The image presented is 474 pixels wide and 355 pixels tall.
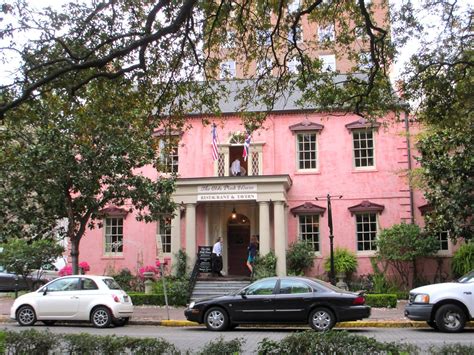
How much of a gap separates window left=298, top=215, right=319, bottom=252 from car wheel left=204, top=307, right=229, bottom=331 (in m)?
11.0

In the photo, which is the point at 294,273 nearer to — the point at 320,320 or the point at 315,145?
the point at 315,145

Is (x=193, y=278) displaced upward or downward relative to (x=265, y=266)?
downward

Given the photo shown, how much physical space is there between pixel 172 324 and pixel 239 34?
29.7ft

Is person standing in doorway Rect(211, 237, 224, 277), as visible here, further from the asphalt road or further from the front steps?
the asphalt road

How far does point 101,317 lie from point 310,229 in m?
12.1

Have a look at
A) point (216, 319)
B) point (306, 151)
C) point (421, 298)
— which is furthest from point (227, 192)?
point (421, 298)

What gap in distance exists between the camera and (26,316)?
16.7m

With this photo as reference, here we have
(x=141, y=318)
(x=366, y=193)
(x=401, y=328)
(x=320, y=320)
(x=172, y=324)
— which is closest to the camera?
A: (x=320, y=320)

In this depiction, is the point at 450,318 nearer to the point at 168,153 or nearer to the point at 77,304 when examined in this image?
the point at 168,153

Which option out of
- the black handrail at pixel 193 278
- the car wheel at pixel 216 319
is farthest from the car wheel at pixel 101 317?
the black handrail at pixel 193 278

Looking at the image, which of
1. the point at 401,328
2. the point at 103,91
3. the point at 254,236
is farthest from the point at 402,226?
the point at 103,91

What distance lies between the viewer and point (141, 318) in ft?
60.0

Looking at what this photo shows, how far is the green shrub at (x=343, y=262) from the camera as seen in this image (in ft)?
79.6

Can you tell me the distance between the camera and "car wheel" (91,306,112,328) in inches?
638
